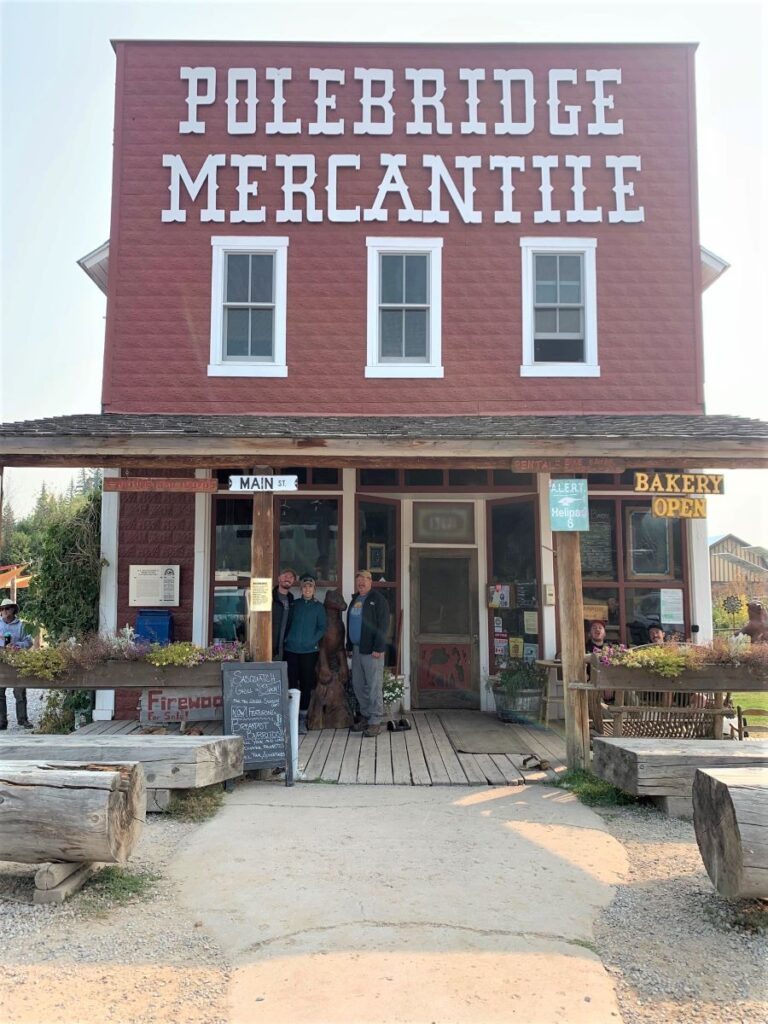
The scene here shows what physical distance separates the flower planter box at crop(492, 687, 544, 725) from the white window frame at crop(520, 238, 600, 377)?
12.5ft

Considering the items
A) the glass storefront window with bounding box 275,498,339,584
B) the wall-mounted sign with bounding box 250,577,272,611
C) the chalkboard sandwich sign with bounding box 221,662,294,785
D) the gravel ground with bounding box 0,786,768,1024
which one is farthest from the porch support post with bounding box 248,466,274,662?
the gravel ground with bounding box 0,786,768,1024

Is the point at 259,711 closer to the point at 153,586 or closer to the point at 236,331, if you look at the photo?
the point at 153,586

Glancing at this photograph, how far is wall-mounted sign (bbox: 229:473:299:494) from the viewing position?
736 centimetres

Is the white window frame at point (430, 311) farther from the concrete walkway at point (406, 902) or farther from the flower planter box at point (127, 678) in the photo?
the concrete walkway at point (406, 902)

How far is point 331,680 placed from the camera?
9.07 metres

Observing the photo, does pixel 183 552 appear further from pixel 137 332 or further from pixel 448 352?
pixel 448 352

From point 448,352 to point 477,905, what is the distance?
696 centimetres

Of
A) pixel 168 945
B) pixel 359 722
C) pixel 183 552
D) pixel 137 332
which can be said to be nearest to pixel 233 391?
pixel 137 332

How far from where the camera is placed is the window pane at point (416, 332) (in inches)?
399

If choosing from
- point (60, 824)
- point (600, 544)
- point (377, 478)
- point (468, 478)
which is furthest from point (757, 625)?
point (60, 824)

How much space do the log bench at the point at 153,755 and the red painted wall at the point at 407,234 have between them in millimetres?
4716

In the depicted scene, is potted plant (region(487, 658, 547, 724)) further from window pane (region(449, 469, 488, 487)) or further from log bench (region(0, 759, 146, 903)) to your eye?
log bench (region(0, 759, 146, 903))

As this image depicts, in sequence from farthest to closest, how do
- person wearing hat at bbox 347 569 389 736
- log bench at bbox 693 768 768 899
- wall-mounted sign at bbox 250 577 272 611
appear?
1. person wearing hat at bbox 347 569 389 736
2. wall-mounted sign at bbox 250 577 272 611
3. log bench at bbox 693 768 768 899

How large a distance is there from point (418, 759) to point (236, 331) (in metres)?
5.65
